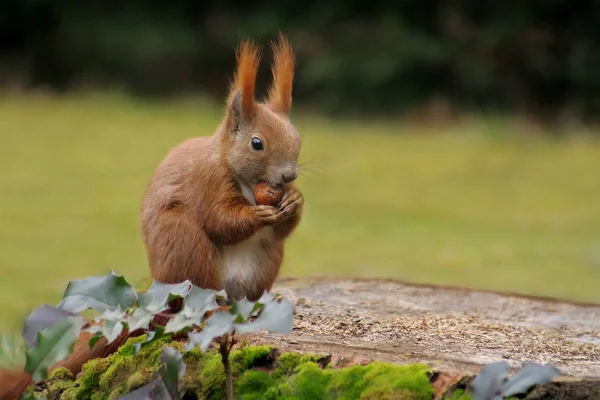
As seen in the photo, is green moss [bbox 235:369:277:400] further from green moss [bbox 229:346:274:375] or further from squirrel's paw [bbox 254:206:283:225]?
squirrel's paw [bbox 254:206:283:225]

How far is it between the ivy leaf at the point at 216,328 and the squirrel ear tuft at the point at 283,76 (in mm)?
928

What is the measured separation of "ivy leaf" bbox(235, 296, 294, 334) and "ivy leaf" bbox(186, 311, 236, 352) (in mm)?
20

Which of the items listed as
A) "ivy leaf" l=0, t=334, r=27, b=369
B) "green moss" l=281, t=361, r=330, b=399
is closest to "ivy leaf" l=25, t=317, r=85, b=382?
"green moss" l=281, t=361, r=330, b=399

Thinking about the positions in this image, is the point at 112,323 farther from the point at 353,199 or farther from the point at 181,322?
the point at 353,199

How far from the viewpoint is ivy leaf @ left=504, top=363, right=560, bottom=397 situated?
184 cm

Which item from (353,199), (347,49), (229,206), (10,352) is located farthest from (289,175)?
(347,49)

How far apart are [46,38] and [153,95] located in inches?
59.1

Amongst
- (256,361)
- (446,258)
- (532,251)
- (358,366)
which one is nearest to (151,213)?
(256,361)

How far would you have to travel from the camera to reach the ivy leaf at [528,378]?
1.84 metres

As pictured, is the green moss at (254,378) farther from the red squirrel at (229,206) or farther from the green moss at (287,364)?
the red squirrel at (229,206)

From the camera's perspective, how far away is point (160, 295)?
202 centimetres

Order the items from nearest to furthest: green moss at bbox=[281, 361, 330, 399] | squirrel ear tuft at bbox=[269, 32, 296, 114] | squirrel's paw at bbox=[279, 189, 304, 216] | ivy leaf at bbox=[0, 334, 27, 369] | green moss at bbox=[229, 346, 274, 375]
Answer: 1. green moss at bbox=[281, 361, 330, 399]
2. green moss at bbox=[229, 346, 274, 375]
3. squirrel's paw at bbox=[279, 189, 304, 216]
4. squirrel ear tuft at bbox=[269, 32, 296, 114]
5. ivy leaf at bbox=[0, 334, 27, 369]

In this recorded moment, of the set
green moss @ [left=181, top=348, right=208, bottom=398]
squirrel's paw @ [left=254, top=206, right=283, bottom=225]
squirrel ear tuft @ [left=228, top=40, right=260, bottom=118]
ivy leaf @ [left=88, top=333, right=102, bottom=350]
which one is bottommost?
green moss @ [left=181, top=348, right=208, bottom=398]

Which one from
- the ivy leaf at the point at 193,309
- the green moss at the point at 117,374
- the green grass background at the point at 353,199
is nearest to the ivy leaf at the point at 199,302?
the ivy leaf at the point at 193,309
